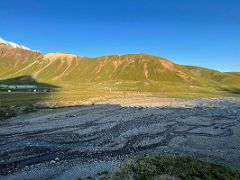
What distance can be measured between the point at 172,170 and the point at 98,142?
820 inches

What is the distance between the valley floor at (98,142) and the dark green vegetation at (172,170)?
3.13 meters

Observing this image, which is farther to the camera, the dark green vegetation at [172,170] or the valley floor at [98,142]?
the valley floor at [98,142]

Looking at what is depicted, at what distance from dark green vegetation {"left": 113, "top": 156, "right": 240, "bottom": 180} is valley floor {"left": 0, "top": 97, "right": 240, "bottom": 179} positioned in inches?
123

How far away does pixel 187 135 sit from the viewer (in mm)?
57719

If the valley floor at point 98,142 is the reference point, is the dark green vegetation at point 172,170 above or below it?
above

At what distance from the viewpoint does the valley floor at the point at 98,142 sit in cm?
3759

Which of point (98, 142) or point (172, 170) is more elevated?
point (172, 170)

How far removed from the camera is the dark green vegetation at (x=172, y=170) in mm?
31016

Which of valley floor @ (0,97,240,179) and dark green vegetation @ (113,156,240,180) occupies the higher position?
dark green vegetation @ (113,156,240,180)

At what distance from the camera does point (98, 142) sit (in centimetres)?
5103

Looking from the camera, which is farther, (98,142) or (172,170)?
(98,142)

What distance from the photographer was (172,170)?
32.1 metres

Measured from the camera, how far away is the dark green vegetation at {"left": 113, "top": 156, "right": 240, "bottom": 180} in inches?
1221

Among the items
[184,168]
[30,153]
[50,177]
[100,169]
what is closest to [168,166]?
[184,168]
